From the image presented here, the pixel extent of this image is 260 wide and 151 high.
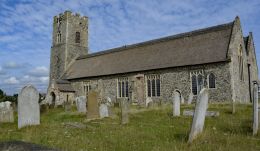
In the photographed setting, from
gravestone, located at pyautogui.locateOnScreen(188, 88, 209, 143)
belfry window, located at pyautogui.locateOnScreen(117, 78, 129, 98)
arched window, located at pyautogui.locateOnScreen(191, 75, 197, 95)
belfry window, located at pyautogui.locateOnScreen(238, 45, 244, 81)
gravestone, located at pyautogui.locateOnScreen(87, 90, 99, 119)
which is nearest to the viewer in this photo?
gravestone, located at pyautogui.locateOnScreen(188, 88, 209, 143)

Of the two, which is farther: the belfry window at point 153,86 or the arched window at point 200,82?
the belfry window at point 153,86

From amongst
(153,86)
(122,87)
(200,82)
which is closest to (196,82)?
(200,82)

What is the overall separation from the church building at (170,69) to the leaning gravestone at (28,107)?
1486 centimetres

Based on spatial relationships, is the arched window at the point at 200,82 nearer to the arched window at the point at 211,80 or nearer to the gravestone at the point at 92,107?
the arched window at the point at 211,80

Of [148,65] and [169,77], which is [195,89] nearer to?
[169,77]

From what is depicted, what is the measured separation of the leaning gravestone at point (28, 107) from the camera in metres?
11.2

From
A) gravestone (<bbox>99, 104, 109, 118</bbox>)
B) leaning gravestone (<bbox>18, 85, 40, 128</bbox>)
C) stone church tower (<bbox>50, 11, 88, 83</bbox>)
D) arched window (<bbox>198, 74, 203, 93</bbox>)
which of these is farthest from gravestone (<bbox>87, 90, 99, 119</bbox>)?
stone church tower (<bbox>50, 11, 88, 83</bbox>)

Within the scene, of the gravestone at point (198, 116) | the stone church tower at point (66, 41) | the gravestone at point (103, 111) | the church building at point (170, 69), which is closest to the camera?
the gravestone at point (198, 116)

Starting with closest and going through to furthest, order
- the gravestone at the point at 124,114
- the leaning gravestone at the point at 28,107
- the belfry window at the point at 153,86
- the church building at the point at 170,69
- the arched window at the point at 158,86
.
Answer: the leaning gravestone at the point at 28,107
the gravestone at the point at 124,114
the church building at the point at 170,69
the arched window at the point at 158,86
the belfry window at the point at 153,86

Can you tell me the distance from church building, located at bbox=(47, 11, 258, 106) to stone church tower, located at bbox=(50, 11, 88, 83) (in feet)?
1.11

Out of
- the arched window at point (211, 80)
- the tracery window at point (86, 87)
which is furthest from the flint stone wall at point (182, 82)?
the tracery window at point (86, 87)

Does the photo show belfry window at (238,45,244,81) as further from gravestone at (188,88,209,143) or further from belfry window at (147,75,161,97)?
gravestone at (188,88,209,143)

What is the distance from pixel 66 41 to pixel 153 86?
56.4ft

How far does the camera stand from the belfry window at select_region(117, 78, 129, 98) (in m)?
30.6
